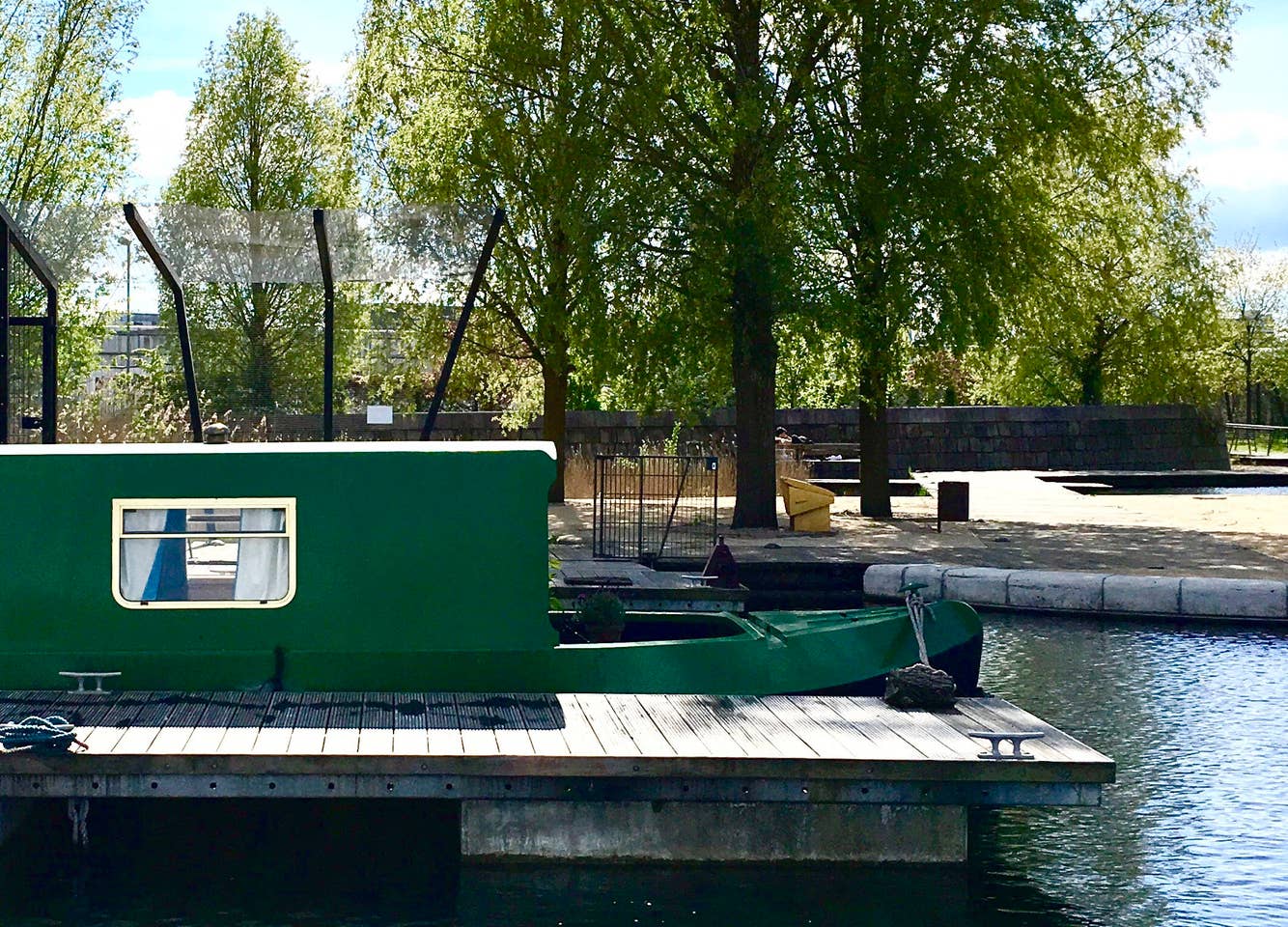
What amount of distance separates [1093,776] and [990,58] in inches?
632

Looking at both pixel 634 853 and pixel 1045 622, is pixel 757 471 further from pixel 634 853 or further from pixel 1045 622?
pixel 634 853

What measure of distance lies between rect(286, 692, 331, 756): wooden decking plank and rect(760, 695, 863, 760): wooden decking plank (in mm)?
2524

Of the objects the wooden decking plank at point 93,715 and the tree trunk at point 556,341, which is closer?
the wooden decking plank at point 93,715

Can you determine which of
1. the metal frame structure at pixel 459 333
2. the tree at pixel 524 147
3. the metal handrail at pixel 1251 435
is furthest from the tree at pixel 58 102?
the metal handrail at pixel 1251 435

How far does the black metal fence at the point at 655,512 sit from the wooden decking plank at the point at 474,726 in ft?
26.6

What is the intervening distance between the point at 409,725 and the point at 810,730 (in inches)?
85.6

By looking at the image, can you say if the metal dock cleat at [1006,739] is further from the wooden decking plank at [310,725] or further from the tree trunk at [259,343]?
the tree trunk at [259,343]

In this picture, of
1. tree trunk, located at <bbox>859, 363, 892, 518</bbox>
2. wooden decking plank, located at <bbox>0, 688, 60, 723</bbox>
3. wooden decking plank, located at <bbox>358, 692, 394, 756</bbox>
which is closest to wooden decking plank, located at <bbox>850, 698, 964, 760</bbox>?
wooden decking plank, located at <bbox>358, 692, 394, 756</bbox>

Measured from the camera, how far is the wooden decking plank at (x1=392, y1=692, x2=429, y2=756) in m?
8.20

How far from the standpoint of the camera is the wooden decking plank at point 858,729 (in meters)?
8.34

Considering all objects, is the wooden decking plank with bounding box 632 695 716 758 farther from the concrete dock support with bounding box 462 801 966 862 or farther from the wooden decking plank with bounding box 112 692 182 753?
the wooden decking plank with bounding box 112 692 182 753

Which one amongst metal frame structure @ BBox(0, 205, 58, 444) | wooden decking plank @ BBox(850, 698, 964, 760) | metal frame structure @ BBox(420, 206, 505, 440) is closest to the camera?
wooden decking plank @ BBox(850, 698, 964, 760)

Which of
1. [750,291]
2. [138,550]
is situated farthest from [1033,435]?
[138,550]

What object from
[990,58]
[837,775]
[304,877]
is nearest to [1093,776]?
[837,775]
